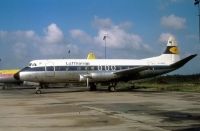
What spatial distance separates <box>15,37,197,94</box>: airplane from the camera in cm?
3753

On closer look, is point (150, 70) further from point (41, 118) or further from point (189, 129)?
point (189, 129)

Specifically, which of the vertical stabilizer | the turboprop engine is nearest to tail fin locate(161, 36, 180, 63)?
the vertical stabilizer

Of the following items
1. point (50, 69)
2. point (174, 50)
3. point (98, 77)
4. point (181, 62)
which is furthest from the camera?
point (174, 50)

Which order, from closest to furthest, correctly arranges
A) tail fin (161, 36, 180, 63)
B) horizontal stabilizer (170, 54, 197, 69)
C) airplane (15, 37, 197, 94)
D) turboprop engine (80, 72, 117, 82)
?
airplane (15, 37, 197, 94), turboprop engine (80, 72, 117, 82), horizontal stabilizer (170, 54, 197, 69), tail fin (161, 36, 180, 63)

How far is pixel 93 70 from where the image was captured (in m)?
39.4

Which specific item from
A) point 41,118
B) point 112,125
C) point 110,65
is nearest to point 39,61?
point 110,65

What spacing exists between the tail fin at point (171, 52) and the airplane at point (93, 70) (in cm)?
142

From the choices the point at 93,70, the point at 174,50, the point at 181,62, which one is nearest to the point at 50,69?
the point at 93,70

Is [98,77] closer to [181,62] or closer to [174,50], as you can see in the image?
[181,62]

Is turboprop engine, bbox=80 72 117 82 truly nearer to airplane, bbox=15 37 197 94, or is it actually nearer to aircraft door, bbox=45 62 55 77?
airplane, bbox=15 37 197 94

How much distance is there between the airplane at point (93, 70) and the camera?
3753cm

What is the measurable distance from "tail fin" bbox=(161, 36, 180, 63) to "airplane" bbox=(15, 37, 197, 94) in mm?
1415

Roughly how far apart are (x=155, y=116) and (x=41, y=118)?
14.1 ft

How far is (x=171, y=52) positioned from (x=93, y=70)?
10017mm
